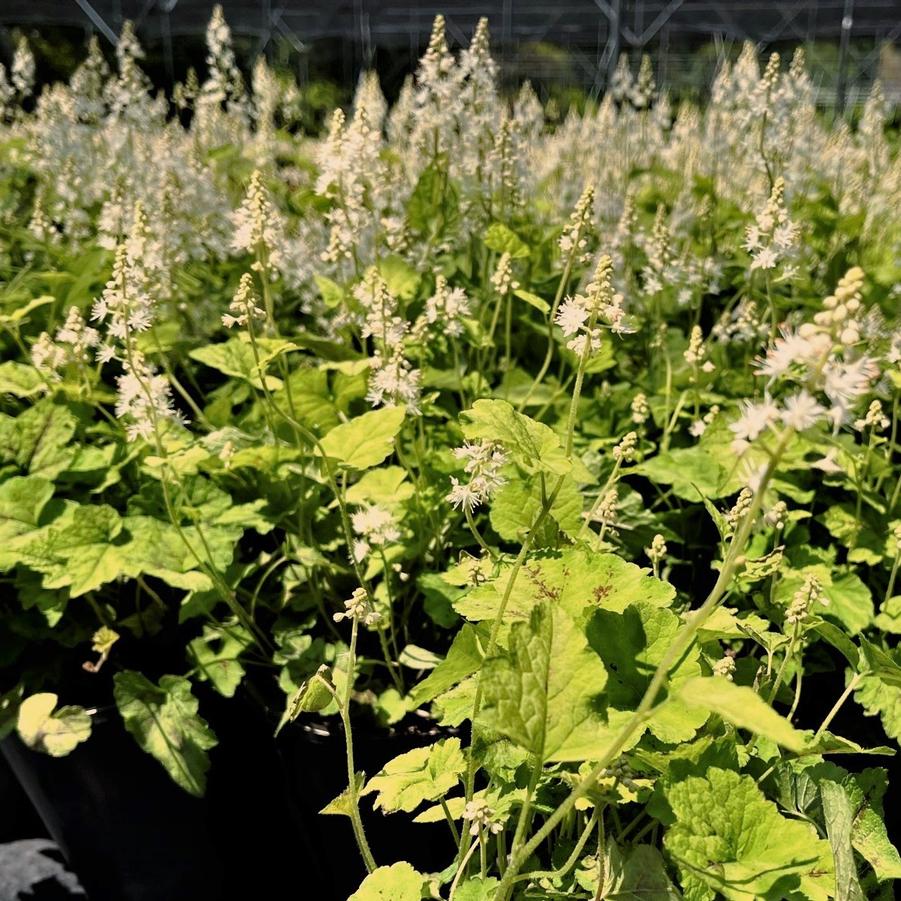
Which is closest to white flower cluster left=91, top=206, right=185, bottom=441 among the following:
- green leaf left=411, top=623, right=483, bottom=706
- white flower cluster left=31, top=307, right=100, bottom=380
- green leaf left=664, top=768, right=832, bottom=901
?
white flower cluster left=31, top=307, right=100, bottom=380

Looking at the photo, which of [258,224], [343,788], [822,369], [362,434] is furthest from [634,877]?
[258,224]

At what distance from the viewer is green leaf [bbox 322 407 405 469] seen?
158cm

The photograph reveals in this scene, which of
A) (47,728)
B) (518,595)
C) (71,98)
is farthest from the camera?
(71,98)

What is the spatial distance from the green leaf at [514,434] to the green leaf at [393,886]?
0.58 meters

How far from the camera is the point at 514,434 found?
3.74 feet

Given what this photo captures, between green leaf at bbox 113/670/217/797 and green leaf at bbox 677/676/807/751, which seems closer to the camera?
green leaf at bbox 677/676/807/751

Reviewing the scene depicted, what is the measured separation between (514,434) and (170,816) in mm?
1578

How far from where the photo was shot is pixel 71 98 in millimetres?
3744

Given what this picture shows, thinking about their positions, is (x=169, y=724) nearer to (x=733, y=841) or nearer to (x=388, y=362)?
(x=388, y=362)

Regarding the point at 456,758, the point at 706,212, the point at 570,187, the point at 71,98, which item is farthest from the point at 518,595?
the point at 71,98

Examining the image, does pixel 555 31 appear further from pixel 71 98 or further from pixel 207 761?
pixel 207 761

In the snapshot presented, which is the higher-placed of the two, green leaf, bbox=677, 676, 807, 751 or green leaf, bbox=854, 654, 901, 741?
green leaf, bbox=677, 676, 807, 751

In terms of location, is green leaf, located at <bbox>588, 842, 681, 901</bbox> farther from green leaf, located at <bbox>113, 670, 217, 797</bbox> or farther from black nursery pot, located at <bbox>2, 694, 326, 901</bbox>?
black nursery pot, located at <bbox>2, 694, 326, 901</bbox>

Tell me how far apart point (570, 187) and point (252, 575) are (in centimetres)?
251
